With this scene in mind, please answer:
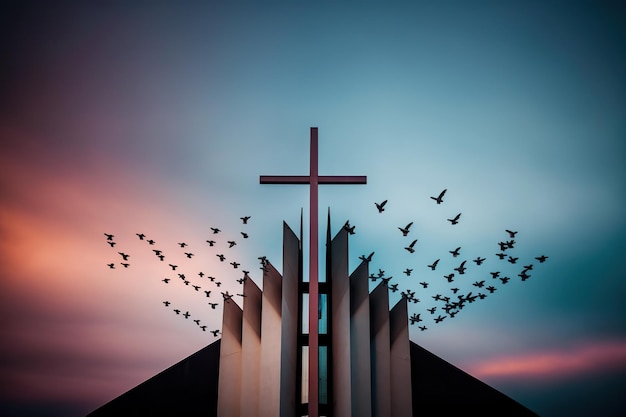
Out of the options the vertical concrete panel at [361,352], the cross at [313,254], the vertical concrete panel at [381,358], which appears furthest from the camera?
the vertical concrete panel at [381,358]

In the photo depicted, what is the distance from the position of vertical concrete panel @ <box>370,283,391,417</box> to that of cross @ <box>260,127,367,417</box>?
4.37m

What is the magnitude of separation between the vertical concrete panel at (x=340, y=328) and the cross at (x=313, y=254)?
270cm

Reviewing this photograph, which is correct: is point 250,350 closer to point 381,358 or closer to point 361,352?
point 361,352

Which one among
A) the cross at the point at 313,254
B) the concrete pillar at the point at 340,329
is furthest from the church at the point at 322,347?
the cross at the point at 313,254

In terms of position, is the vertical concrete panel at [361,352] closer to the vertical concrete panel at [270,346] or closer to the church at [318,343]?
the church at [318,343]

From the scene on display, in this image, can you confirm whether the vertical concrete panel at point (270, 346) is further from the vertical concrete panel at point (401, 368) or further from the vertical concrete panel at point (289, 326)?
the vertical concrete panel at point (401, 368)

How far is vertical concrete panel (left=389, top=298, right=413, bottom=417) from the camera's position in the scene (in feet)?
45.6

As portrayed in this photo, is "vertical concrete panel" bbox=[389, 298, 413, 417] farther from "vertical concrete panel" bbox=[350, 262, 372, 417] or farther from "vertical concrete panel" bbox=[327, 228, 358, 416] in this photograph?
"vertical concrete panel" bbox=[327, 228, 358, 416]

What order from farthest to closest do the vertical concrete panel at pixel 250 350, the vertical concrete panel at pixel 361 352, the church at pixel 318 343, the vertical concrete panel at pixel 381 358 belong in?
the vertical concrete panel at pixel 381 358
the vertical concrete panel at pixel 250 350
the vertical concrete panel at pixel 361 352
the church at pixel 318 343

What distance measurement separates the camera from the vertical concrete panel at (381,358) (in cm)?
1356

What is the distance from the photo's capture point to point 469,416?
2038 cm

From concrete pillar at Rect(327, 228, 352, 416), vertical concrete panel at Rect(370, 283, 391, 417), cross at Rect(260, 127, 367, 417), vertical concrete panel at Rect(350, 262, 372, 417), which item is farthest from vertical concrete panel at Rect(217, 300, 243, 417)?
cross at Rect(260, 127, 367, 417)

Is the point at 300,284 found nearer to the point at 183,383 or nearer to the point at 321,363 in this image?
the point at 321,363

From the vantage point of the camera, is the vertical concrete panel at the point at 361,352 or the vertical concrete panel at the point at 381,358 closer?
the vertical concrete panel at the point at 361,352
